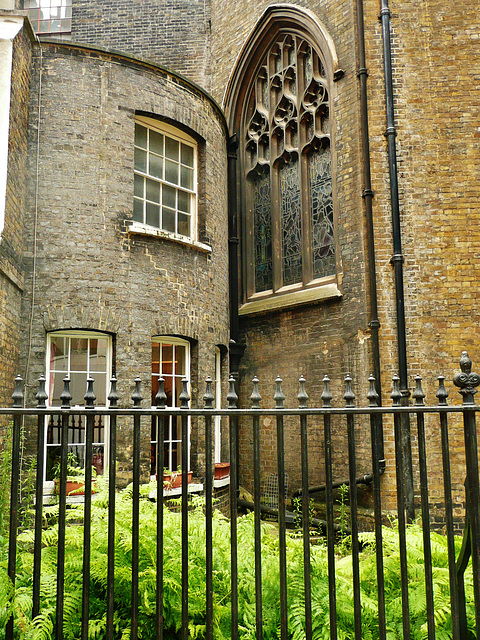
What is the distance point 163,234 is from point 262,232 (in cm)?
Result: 350

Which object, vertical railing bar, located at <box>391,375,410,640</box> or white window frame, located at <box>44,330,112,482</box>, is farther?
white window frame, located at <box>44,330,112,482</box>

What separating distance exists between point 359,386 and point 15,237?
566 centimetres

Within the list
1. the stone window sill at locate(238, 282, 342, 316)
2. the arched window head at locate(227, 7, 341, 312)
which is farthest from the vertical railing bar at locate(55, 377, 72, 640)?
the arched window head at locate(227, 7, 341, 312)

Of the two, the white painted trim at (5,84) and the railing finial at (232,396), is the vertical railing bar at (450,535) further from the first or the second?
the white painted trim at (5,84)

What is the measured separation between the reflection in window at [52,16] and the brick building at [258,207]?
17.2ft

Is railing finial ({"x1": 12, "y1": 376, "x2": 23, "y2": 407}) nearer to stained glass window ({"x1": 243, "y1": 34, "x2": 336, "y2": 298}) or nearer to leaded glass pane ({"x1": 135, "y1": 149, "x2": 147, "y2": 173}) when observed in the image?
leaded glass pane ({"x1": 135, "y1": 149, "x2": 147, "y2": 173})

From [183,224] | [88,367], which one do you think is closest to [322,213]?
[183,224]

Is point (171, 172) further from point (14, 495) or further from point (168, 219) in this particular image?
point (14, 495)

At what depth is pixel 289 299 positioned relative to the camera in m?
10.8

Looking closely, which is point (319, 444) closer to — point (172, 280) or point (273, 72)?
point (172, 280)

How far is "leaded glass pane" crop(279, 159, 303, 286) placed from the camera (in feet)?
37.4

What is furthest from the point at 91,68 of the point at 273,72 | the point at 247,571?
the point at 247,571

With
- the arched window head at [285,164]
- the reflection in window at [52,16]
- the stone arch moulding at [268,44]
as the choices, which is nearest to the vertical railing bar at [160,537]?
the arched window head at [285,164]

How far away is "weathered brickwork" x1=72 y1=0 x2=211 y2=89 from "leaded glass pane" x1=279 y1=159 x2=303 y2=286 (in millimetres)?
3568
